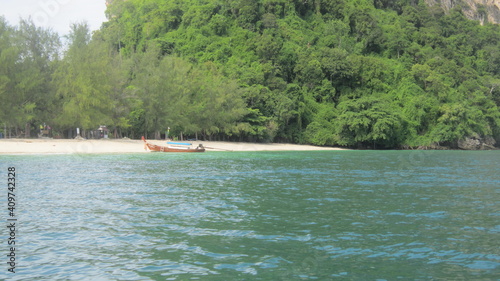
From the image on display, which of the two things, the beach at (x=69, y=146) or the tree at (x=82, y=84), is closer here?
the beach at (x=69, y=146)

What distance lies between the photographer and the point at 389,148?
278 ft

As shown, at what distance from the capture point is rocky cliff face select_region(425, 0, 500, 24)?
15612 cm

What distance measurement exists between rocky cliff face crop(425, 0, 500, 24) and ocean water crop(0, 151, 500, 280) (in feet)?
507

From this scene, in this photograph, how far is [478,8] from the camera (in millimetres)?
156875

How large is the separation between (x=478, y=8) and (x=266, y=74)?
109m

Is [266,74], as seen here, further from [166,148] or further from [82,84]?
[82,84]

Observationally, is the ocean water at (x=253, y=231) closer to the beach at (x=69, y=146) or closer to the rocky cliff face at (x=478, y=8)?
the beach at (x=69, y=146)

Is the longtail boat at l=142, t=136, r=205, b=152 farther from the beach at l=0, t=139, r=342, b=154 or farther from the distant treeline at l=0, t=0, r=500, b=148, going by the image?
the distant treeline at l=0, t=0, r=500, b=148

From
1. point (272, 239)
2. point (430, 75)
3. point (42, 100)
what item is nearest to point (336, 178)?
point (272, 239)

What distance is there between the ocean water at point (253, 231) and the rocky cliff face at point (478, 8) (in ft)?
507

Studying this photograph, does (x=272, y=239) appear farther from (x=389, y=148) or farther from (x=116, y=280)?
(x=389, y=148)

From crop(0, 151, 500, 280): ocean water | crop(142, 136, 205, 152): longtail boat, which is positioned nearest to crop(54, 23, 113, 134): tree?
crop(142, 136, 205, 152): longtail boat

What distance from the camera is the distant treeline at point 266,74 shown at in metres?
60.4

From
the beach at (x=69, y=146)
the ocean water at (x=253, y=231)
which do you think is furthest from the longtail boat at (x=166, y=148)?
the ocean water at (x=253, y=231)
